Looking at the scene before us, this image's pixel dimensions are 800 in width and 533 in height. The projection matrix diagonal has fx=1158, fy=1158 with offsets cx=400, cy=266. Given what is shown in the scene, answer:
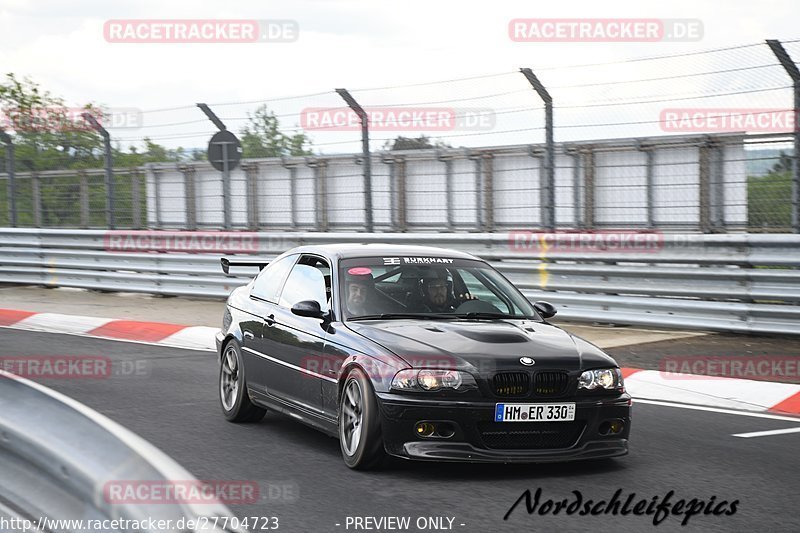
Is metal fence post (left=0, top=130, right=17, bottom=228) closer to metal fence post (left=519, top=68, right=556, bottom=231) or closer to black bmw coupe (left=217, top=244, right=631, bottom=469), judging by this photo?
metal fence post (left=519, top=68, right=556, bottom=231)

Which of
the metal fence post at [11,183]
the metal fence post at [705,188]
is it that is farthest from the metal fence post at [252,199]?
the metal fence post at [705,188]

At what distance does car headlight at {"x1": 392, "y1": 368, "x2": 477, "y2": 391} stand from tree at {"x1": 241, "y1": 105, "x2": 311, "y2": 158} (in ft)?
30.1

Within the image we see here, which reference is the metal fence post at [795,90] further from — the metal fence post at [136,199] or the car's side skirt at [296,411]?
the metal fence post at [136,199]

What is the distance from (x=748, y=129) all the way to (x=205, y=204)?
11914mm

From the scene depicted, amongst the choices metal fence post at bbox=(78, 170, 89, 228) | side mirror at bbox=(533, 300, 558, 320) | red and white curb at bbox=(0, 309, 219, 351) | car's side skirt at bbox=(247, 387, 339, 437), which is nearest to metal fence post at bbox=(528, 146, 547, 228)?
red and white curb at bbox=(0, 309, 219, 351)

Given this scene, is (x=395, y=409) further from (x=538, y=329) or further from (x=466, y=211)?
(x=466, y=211)

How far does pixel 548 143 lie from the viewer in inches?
509

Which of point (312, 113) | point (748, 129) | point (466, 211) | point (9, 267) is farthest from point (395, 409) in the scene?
point (9, 267)

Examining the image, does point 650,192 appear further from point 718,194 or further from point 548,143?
point 548,143

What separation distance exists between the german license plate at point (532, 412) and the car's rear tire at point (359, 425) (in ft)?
2.20

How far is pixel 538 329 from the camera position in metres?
7.00

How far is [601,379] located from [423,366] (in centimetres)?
102

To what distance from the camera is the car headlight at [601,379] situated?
20.9ft

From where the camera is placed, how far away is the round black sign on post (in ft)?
53.6
